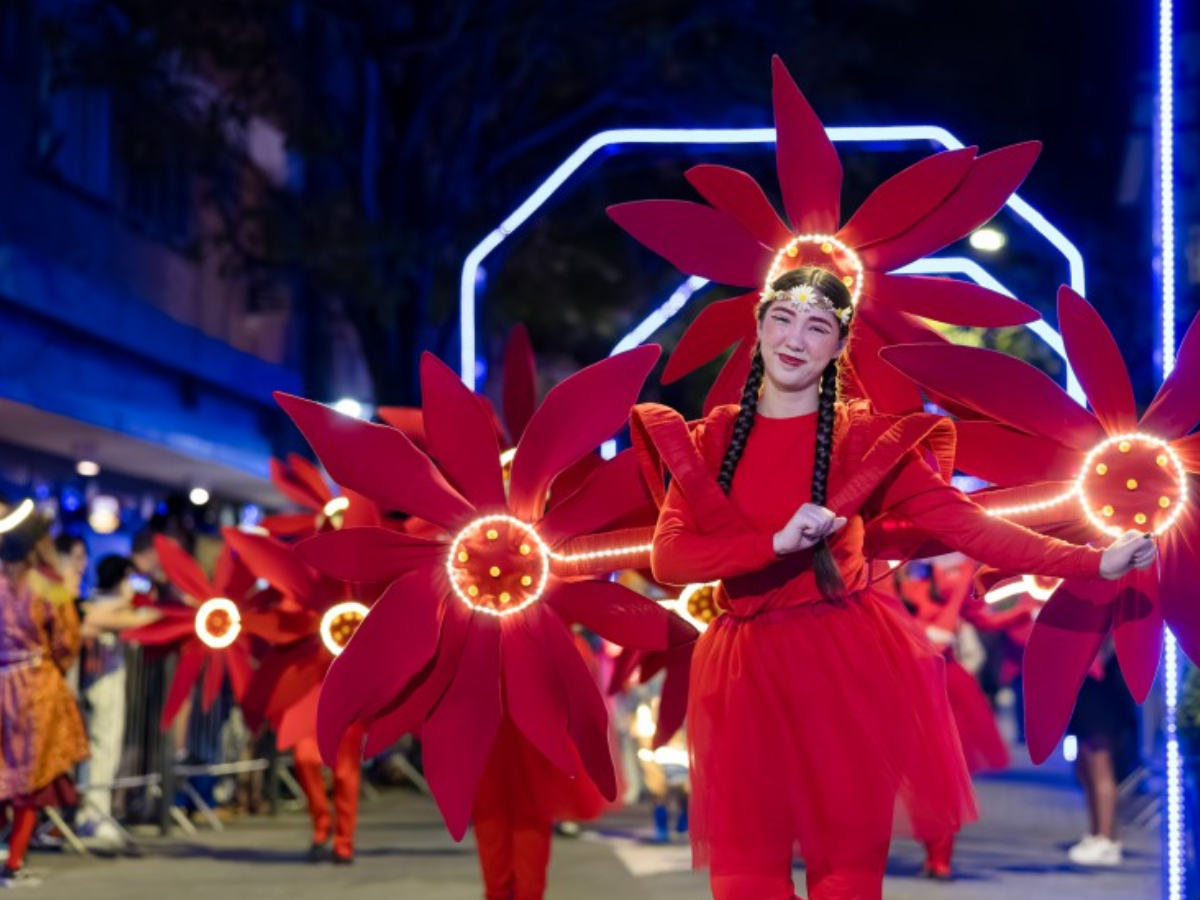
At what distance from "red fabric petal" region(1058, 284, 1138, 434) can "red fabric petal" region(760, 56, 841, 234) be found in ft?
2.70

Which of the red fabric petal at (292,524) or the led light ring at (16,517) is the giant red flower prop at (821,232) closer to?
the red fabric petal at (292,524)

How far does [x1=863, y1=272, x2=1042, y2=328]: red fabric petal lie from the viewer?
6395 millimetres

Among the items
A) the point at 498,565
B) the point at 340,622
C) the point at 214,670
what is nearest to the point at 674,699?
the point at 498,565

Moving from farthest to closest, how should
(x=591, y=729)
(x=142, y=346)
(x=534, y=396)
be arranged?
(x=142, y=346)
(x=534, y=396)
(x=591, y=729)

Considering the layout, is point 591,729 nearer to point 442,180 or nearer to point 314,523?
point 314,523

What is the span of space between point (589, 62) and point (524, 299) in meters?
3.16

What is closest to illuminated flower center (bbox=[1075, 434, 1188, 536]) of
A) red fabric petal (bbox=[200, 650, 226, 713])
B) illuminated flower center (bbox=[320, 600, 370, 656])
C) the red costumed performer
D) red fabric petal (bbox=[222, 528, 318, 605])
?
the red costumed performer

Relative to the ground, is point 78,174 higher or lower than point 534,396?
higher

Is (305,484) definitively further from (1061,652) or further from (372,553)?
(1061,652)

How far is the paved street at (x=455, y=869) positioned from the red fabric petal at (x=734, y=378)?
4.30 metres

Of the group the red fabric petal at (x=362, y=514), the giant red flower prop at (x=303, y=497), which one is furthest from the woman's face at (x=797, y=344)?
the giant red flower prop at (x=303, y=497)

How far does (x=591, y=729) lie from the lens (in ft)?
20.6

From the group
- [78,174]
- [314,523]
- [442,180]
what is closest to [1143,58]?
[442,180]

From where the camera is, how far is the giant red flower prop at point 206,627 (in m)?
10.4
